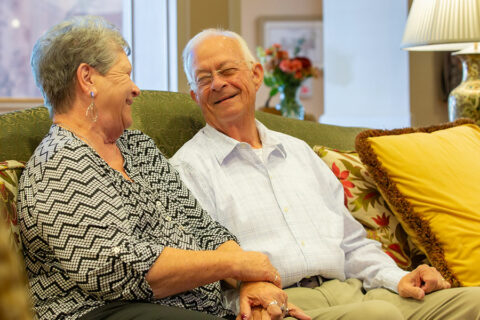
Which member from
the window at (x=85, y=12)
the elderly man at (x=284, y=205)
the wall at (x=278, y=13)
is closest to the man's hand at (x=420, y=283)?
the elderly man at (x=284, y=205)

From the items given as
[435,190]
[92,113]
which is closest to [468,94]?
[435,190]

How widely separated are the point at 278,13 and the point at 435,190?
5400mm

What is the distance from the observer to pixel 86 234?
1179mm

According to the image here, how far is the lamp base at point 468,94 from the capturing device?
263cm

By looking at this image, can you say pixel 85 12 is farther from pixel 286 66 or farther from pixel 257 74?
pixel 257 74

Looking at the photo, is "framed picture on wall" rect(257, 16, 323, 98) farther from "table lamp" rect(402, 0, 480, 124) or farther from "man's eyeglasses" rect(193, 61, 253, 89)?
"man's eyeglasses" rect(193, 61, 253, 89)

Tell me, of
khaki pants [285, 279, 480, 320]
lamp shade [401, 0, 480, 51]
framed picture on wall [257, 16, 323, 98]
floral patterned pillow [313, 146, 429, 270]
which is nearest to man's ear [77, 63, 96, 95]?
khaki pants [285, 279, 480, 320]

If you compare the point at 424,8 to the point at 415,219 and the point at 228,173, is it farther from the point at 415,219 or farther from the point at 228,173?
the point at 228,173

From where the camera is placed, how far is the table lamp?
258cm

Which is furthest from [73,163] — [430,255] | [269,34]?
[269,34]

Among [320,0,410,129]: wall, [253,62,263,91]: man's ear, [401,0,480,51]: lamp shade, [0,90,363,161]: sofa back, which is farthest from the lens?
[320,0,410,129]: wall

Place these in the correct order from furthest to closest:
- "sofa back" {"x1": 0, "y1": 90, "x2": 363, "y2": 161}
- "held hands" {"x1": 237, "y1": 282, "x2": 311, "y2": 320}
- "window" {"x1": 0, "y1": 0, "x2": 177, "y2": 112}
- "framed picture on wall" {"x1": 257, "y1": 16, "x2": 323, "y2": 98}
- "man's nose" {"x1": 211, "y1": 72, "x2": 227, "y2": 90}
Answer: "framed picture on wall" {"x1": 257, "y1": 16, "x2": 323, "y2": 98} < "window" {"x1": 0, "y1": 0, "x2": 177, "y2": 112} < "man's nose" {"x1": 211, "y1": 72, "x2": 227, "y2": 90} < "sofa back" {"x1": 0, "y1": 90, "x2": 363, "y2": 161} < "held hands" {"x1": 237, "y1": 282, "x2": 311, "y2": 320}

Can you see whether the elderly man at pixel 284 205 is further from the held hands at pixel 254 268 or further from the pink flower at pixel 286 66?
the pink flower at pixel 286 66

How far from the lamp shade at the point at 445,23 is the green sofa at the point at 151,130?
59 cm
